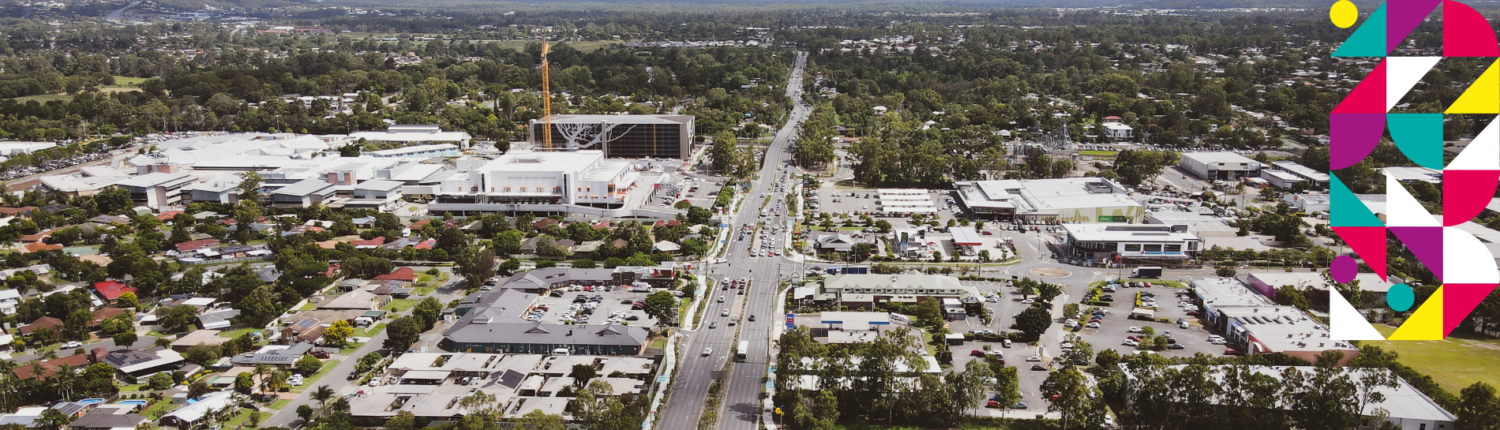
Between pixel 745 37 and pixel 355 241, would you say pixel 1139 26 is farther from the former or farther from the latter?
pixel 355 241

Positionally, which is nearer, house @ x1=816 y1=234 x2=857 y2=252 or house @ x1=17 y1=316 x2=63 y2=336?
house @ x1=17 y1=316 x2=63 y2=336

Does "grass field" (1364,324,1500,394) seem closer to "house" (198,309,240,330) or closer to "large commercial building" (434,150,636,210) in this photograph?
"large commercial building" (434,150,636,210)

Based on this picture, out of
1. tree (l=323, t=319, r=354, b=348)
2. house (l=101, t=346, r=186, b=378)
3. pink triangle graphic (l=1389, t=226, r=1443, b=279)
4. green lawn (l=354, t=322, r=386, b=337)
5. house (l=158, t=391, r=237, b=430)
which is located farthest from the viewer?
green lawn (l=354, t=322, r=386, b=337)

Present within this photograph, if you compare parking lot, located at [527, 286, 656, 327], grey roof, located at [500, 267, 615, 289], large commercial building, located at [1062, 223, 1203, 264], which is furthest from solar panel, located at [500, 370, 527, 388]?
large commercial building, located at [1062, 223, 1203, 264]

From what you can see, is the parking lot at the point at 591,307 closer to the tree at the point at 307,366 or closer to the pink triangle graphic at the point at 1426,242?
the tree at the point at 307,366

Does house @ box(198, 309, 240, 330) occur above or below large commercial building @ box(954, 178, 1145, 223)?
below
